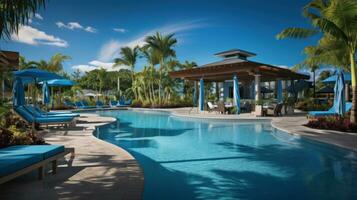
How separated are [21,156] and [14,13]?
2488mm

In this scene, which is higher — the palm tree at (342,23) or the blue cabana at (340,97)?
the palm tree at (342,23)

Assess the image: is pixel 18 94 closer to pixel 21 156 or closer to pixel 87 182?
pixel 21 156

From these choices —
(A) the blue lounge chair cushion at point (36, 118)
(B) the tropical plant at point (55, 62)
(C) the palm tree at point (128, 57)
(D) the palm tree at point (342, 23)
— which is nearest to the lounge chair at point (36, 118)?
(A) the blue lounge chair cushion at point (36, 118)

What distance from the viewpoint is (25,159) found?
3697mm

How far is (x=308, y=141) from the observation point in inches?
319

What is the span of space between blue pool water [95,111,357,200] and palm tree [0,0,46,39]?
12.2ft

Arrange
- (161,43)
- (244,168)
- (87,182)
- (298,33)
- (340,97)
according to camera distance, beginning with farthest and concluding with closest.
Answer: (161,43)
(340,97)
(298,33)
(244,168)
(87,182)

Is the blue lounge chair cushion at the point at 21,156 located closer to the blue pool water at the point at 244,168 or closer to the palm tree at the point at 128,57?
the blue pool water at the point at 244,168

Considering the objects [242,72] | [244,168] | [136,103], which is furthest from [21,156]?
[136,103]

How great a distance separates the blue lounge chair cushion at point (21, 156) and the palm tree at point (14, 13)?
2034 millimetres

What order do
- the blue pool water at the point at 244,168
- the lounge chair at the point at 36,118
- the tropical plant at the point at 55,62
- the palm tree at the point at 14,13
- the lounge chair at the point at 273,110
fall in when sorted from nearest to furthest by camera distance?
the blue pool water at the point at 244,168
the palm tree at the point at 14,13
the lounge chair at the point at 36,118
the lounge chair at the point at 273,110
the tropical plant at the point at 55,62

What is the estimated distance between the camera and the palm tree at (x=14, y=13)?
4.25 metres

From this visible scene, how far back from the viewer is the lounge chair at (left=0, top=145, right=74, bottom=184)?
3.36 m

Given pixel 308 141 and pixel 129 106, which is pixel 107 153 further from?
pixel 129 106
